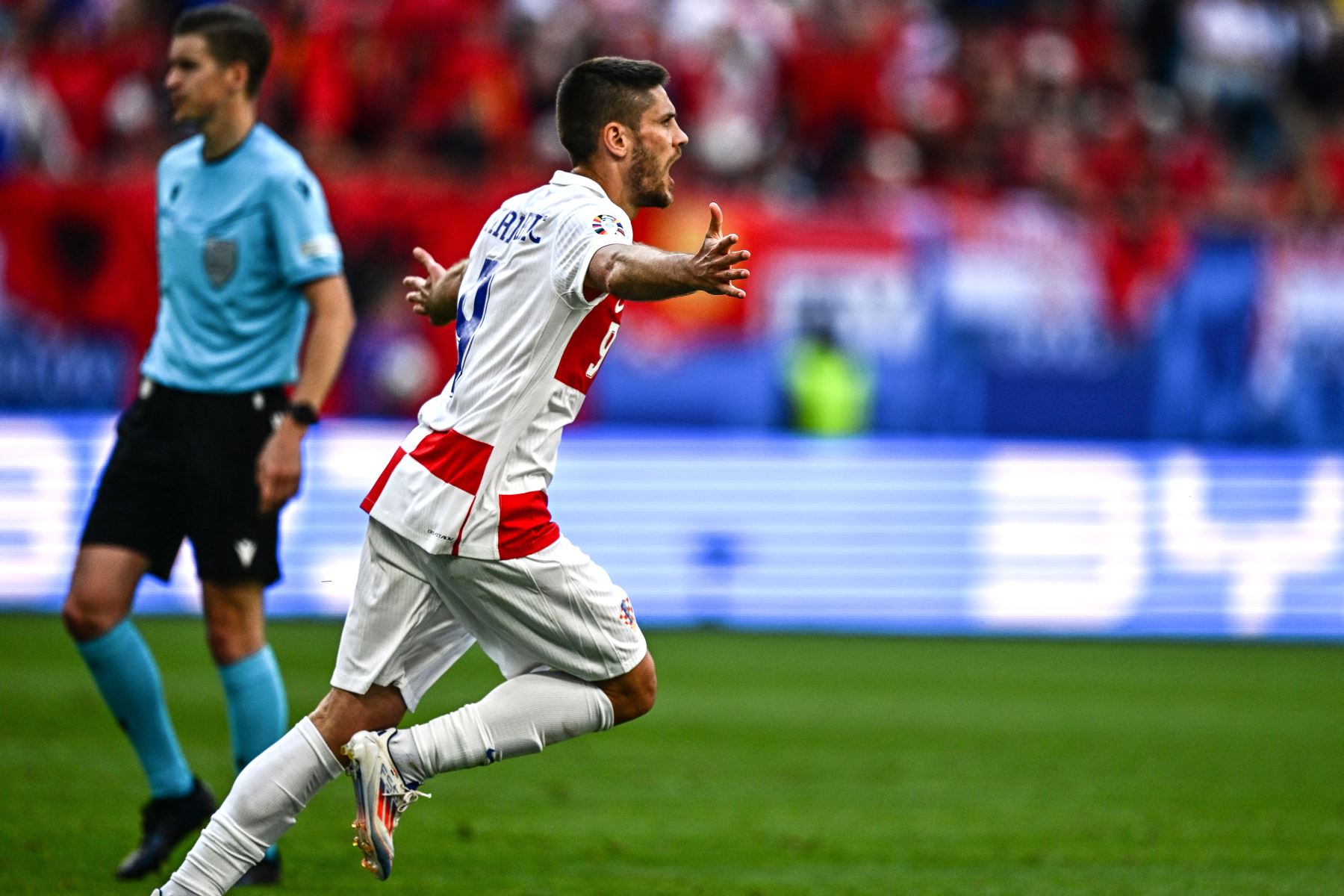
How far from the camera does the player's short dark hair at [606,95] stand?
14.0 feet

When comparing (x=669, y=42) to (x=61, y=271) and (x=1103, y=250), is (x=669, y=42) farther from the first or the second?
(x=61, y=271)

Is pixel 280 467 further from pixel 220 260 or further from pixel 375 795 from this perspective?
pixel 375 795

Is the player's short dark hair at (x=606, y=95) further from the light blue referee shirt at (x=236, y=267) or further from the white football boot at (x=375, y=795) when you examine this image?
the white football boot at (x=375, y=795)

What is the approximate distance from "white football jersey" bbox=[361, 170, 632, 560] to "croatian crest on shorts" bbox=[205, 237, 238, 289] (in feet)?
4.52

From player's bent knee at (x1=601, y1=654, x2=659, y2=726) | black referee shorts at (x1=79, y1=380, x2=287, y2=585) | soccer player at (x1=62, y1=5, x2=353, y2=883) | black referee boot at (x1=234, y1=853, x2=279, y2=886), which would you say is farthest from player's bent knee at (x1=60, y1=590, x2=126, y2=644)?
player's bent knee at (x1=601, y1=654, x2=659, y2=726)

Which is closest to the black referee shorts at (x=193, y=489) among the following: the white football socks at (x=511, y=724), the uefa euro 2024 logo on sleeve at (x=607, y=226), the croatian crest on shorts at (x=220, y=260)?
the croatian crest on shorts at (x=220, y=260)

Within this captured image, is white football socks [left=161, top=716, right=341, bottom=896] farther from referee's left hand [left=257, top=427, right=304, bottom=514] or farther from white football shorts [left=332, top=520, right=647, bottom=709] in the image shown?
referee's left hand [left=257, top=427, right=304, bottom=514]

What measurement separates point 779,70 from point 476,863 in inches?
435

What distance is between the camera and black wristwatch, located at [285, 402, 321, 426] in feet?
A: 16.9

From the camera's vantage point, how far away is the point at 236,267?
5.33 m

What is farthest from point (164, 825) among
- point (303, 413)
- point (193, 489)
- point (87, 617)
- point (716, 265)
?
point (716, 265)

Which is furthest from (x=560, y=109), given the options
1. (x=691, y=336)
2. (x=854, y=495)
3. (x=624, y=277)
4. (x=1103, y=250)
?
(x=1103, y=250)

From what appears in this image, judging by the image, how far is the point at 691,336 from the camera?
13.4 m

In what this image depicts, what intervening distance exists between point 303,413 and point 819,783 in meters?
3.11
